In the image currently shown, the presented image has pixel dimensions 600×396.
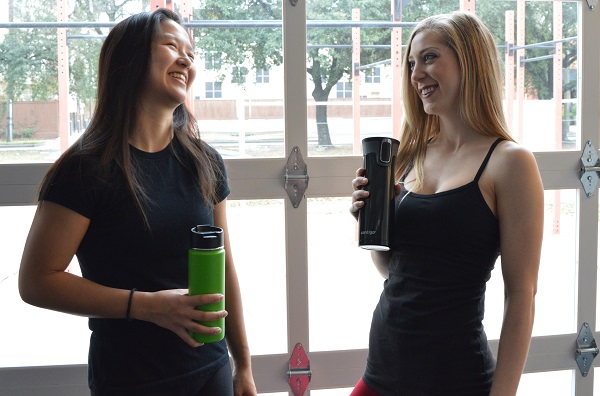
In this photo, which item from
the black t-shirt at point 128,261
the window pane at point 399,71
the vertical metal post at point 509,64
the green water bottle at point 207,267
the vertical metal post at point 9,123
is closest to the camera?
the green water bottle at point 207,267

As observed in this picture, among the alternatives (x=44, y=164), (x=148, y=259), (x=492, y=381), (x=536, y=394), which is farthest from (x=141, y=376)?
(x=536, y=394)

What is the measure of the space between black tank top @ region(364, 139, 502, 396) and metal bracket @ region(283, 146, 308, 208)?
58cm

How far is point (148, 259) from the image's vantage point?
1285mm

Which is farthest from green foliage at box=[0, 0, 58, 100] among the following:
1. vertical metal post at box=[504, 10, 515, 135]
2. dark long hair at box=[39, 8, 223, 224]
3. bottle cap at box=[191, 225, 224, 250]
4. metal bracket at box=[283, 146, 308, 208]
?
vertical metal post at box=[504, 10, 515, 135]

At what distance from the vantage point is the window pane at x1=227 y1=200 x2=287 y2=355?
194 centimetres

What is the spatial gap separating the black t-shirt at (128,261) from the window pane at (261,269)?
2.05 feet

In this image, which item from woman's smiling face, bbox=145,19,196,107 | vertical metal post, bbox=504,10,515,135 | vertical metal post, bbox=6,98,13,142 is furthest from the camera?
vertical metal post, bbox=504,10,515,135

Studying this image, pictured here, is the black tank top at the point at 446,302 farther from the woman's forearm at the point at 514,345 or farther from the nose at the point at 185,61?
the nose at the point at 185,61

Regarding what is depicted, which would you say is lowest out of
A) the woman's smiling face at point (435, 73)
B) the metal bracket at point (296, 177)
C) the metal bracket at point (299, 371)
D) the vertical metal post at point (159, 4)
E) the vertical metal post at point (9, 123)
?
the metal bracket at point (299, 371)

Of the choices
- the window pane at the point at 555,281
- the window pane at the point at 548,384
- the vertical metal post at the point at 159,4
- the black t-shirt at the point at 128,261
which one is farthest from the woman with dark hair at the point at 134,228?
the window pane at the point at 548,384

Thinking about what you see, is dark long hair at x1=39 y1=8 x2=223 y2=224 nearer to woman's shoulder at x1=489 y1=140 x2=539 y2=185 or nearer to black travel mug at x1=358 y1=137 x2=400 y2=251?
black travel mug at x1=358 y1=137 x2=400 y2=251

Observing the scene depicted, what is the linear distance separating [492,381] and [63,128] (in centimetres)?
138

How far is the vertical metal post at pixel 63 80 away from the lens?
188 cm

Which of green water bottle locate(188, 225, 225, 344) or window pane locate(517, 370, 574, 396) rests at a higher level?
green water bottle locate(188, 225, 225, 344)
